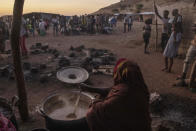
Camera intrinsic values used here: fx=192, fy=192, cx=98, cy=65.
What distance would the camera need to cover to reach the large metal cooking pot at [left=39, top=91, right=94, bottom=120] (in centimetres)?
298

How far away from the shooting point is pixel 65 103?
318 centimetres

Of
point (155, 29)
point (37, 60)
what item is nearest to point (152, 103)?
point (37, 60)

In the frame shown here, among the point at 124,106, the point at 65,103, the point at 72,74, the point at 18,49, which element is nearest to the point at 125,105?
the point at 124,106

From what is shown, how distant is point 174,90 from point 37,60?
236 inches

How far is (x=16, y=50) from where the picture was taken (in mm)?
3248

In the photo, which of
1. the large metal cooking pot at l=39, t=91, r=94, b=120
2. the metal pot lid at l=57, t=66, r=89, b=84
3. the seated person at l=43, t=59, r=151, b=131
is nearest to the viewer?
the seated person at l=43, t=59, r=151, b=131

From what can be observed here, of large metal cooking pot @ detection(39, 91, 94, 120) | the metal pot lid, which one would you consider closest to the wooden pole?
large metal cooking pot @ detection(39, 91, 94, 120)

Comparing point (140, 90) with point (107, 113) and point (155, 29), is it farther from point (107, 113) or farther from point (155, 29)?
point (155, 29)

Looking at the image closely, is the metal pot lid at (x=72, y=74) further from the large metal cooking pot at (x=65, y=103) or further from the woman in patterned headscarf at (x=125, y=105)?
the woman in patterned headscarf at (x=125, y=105)

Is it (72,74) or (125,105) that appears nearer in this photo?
(125,105)

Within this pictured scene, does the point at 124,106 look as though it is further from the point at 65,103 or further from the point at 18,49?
the point at 18,49

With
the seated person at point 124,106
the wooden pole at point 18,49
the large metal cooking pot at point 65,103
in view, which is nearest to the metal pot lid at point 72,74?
the wooden pole at point 18,49

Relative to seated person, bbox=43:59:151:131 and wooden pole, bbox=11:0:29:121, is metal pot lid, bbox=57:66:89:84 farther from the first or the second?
seated person, bbox=43:59:151:131

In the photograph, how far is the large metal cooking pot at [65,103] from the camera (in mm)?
2982
